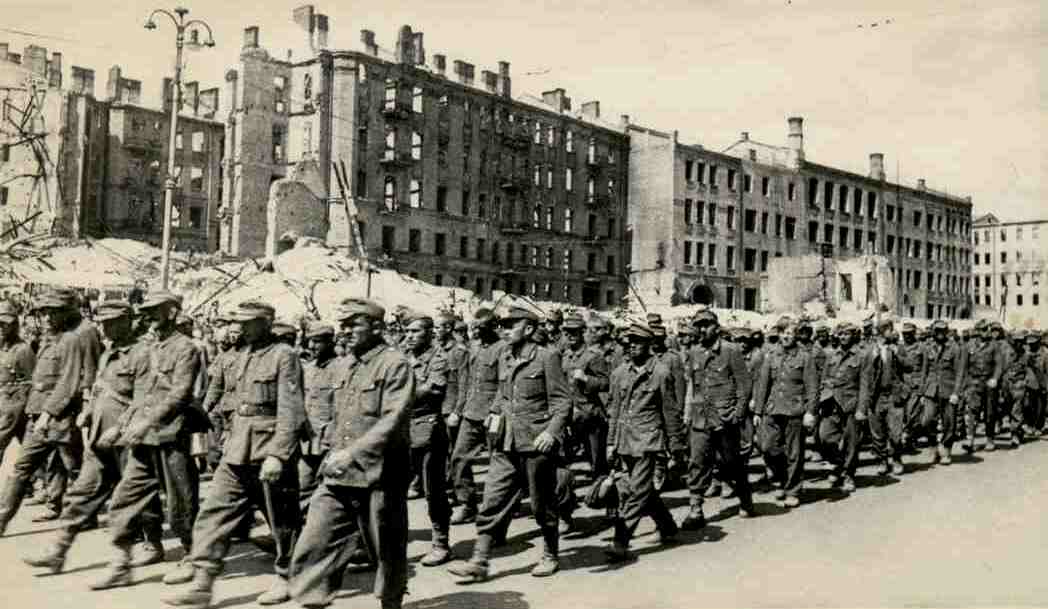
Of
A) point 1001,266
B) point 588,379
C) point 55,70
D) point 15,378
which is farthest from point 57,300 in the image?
point 1001,266

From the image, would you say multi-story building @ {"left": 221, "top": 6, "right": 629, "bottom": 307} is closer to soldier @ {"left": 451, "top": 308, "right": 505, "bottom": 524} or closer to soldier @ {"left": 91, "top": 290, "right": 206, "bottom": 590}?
soldier @ {"left": 451, "top": 308, "right": 505, "bottom": 524}

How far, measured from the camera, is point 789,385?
11031mm

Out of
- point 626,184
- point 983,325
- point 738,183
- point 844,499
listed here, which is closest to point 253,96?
point 626,184

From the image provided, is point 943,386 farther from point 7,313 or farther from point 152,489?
point 7,313

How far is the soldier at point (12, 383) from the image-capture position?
9352mm

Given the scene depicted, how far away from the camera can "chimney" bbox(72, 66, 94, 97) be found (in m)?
63.7

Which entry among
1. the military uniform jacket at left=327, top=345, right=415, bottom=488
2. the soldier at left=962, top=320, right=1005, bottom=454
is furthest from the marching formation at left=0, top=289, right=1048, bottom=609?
the soldier at left=962, top=320, right=1005, bottom=454

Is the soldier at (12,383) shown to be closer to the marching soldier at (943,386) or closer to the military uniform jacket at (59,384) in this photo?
the military uniform jacket at (59,384)

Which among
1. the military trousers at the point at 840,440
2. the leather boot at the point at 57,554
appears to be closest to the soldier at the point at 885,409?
the military trousers at the point at 840,440

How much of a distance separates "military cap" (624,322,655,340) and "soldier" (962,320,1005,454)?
29.8 ft

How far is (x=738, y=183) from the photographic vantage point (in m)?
67.1

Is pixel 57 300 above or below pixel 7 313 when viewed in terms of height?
above

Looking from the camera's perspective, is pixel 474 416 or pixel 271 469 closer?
pixel 271 469

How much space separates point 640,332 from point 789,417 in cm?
334
